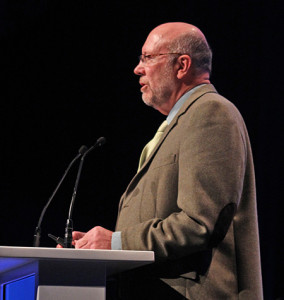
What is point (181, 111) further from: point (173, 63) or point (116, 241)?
point (116, 241)

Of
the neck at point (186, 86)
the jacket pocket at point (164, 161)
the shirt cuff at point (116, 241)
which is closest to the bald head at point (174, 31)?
the neck at point (186, 86)

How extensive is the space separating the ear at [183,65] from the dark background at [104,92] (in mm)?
1978

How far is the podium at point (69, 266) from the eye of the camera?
1.45 m

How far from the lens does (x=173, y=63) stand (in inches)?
98.7

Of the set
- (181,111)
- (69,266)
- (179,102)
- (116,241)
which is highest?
(179,102)

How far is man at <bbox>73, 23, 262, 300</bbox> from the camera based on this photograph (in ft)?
6.15

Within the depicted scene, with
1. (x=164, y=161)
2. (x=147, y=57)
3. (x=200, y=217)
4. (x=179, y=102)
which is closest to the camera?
(x=200, y=217)

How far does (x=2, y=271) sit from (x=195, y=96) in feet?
3.27

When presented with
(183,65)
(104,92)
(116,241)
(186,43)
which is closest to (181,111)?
(183,65)

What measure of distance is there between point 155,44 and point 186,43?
0.15m

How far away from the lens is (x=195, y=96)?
2.23 meters

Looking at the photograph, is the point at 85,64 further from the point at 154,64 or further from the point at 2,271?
the point at 2,271

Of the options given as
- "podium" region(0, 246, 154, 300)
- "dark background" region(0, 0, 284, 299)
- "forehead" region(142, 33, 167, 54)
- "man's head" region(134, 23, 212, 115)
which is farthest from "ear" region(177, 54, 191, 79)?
"dark background" region(0, 0, 284, 299)

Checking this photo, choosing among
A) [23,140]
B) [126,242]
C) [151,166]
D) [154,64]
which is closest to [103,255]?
[126,242]
